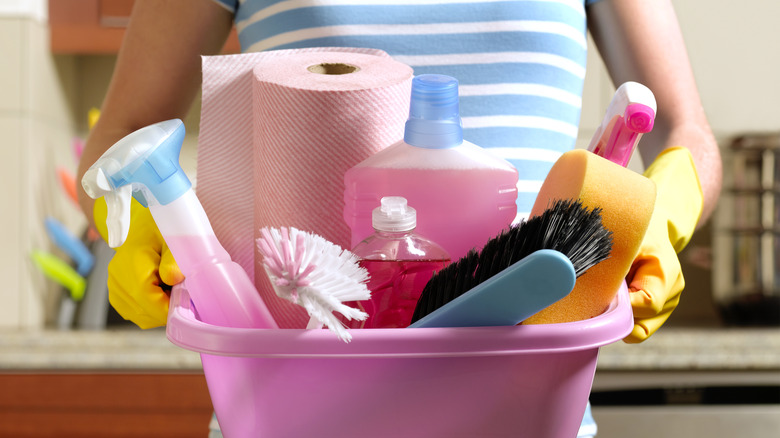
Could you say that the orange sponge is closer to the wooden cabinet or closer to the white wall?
the wooden cabinet

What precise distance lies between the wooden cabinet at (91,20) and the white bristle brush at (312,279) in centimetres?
135

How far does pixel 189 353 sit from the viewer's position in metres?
1.34

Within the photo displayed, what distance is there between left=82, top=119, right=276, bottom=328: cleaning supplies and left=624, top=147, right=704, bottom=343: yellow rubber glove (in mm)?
166

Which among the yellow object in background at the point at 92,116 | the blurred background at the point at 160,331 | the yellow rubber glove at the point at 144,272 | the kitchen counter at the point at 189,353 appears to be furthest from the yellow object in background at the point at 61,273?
the yellow rubber glove at the point at 144,272

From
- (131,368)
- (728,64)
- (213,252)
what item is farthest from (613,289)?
(728,64)

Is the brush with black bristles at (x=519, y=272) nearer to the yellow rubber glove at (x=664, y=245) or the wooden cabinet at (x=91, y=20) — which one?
the yellow rubber glove at (x=664, y=245)

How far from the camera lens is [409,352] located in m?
0.24

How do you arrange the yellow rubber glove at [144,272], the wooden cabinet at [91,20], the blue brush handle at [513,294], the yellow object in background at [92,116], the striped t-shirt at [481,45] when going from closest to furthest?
the blue brush handle at [513,294]
the yellow rubber glove at [144,272]
the striped t-shirt at [481,45]
the wooden cabinet at [91,20]
the yellow object in background at [92,116]

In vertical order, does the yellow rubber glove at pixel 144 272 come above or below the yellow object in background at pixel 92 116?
above

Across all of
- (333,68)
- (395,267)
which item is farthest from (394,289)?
(333,68)

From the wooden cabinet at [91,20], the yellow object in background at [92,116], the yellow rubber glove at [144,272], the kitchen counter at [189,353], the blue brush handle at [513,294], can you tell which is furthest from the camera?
the yellow object in background at [92,116]

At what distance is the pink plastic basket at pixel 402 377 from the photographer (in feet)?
0.78

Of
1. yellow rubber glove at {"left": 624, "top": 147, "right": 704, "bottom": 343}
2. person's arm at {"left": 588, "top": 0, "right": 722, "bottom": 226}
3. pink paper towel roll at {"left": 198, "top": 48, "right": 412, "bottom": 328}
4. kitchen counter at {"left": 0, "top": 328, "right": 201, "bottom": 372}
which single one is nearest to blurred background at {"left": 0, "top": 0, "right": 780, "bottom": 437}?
kitchen counter at {"left": 0, "top": 328, "right": 201, "bottom": 372}

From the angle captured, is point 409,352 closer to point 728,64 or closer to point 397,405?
point 397,405
